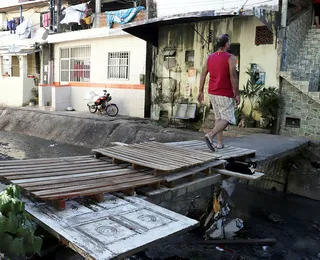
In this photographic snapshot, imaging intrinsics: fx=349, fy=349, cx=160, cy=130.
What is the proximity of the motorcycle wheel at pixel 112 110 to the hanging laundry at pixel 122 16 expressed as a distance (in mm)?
3197

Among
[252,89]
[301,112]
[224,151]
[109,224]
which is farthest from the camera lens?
[252,89]

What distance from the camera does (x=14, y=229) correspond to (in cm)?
234

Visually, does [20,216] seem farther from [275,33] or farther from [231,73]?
[275,33]

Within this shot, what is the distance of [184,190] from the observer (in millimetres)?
4434

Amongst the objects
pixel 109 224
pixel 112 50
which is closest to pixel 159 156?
pixel 109 224

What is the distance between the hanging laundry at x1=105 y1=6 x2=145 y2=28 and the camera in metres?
13.1

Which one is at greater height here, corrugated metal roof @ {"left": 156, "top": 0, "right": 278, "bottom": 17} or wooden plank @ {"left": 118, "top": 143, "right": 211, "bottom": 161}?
corrugated metal roof @ {"left": 156, "top": 0, "right": 278, "bottom": 17}

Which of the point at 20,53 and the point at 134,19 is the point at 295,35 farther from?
the point at 20,53

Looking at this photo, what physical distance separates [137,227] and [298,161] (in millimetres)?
6058

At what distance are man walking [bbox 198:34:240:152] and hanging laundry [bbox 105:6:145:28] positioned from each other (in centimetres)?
820

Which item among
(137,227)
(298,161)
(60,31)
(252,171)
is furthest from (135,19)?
(137,227)

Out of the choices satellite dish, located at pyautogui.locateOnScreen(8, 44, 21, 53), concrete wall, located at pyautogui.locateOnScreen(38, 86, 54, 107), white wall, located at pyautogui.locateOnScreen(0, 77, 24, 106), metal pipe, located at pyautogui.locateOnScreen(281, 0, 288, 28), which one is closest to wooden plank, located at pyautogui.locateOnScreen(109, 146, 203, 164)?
metal pipe, located at pyautogui.locateOnScreen(281, 0, 288, 28)

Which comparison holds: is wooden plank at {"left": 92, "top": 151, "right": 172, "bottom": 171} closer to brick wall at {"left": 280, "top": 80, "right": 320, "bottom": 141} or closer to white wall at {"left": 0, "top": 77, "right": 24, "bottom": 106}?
brick wall at {"left": 280, "top": 80, "right": 320, "bottom": 141}

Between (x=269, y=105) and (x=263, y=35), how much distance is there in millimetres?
2116
